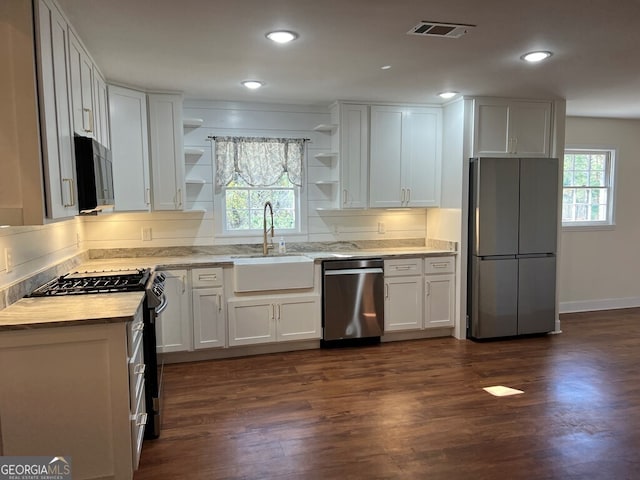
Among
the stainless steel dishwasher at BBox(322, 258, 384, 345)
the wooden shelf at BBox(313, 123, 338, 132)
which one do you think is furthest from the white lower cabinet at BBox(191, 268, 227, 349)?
the wooden shelf at BBox(313, 123, 338, 132)

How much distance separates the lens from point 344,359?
4098 mm

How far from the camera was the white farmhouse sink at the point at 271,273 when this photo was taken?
4043mm

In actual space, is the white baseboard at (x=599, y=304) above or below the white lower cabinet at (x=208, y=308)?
below

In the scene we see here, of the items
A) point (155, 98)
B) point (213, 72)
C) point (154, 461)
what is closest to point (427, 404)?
point (154, 461)

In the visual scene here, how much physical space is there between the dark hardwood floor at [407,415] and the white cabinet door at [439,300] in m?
0.29

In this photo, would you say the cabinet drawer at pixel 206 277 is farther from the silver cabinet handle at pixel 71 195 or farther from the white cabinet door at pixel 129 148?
the silver cabinet handle at pixel 71 195

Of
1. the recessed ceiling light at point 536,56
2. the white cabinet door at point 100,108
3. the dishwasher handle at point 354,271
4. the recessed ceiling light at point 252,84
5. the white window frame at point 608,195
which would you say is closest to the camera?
the recessed ceiling light at point 536,56

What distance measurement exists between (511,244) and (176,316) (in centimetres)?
324

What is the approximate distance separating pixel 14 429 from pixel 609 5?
3.49 m

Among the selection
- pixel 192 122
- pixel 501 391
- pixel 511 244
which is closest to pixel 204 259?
pixel 192 122

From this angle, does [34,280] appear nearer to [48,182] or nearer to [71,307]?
[71,307]

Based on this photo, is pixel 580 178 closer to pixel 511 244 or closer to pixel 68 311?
pixel 511 244

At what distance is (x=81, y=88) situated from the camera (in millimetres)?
2691

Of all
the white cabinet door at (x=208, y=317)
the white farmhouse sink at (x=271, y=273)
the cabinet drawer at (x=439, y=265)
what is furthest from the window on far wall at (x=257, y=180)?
the cabinet drawer at (x=439, y=265)
